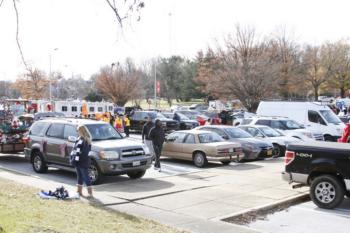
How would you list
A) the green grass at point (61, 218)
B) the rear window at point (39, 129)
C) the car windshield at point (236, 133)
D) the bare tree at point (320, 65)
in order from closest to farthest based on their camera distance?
the green grass at point (61, 218)
the rear window at point (39, 129)
the car windshield at point (236, 133)
the bare tree at point (320, 65)

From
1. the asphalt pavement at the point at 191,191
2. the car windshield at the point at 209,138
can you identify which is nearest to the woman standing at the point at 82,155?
the asphalt pavement at the point at 191,191

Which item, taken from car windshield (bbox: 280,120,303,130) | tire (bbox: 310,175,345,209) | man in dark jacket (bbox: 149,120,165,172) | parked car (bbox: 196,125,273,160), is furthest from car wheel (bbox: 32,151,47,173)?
car windshield (bbox: 280,120,303,130)

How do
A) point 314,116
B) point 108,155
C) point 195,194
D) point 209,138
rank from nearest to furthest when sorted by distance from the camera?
point 195,194
point 108,155
point 209,138
point 314,116

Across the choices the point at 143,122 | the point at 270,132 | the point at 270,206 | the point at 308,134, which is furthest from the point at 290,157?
the point at 143,122

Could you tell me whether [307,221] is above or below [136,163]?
below

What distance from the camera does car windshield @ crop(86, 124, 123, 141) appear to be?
14305 millimetres

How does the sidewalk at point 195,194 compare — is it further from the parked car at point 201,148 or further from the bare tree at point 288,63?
the bare tree at point 288,63

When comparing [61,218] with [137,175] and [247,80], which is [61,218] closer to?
[137,175]

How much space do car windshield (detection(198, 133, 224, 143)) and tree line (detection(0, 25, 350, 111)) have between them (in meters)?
19.4

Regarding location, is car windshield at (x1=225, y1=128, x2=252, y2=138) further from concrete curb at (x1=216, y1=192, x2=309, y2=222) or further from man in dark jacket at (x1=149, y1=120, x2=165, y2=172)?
concrete curb at (x1=216, y1=192, x2=309, y2=222)

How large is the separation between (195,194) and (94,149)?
3.40 metres

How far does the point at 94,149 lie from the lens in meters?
13.4

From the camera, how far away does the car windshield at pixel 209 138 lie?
17.7 meters

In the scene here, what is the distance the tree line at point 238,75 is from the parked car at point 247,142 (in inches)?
729
